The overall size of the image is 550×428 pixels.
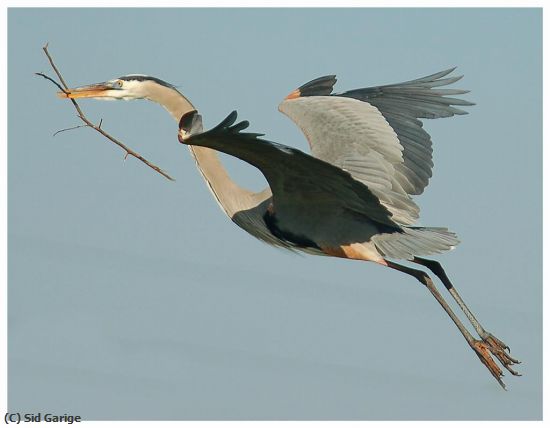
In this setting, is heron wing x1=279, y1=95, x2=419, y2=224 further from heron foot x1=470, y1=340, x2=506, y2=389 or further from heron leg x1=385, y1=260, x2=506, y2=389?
heron foot x1=470, y1=340, x2=506, y2=389

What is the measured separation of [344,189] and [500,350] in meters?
1.34

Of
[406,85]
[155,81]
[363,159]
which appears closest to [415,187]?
[363,159]

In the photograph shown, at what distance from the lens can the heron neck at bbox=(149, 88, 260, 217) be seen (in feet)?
21.6

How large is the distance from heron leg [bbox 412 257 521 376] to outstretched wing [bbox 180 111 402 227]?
0.48 m

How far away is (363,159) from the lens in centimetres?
647

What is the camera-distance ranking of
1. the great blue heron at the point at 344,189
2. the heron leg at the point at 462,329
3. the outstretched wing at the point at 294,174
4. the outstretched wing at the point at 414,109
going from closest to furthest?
the outstretched wing at the point at 294,174
the great blue heron at the point at 344,189
the heron leg at the point at 462,329
the outstretched wing at the point at 414,109

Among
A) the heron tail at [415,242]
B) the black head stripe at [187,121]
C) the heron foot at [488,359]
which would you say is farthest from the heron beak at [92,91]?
the heron foot at [488,359]

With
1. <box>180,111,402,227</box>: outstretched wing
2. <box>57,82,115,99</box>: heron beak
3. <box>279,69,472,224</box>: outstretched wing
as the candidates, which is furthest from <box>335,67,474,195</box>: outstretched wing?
<box>57,82,115,99</box>: heron beak

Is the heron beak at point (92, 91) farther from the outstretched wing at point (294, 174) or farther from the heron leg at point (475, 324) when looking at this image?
the heron leg at point (475, 324)

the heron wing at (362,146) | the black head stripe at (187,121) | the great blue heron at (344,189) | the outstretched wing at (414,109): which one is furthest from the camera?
the outstretched wing at (414,109)

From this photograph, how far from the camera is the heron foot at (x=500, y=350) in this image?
626 centimetres

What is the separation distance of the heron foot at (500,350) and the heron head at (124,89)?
7.77 ft

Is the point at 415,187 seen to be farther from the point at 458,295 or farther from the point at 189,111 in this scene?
the point at 189,111

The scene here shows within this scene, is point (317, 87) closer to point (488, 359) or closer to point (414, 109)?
point (414, 109)
